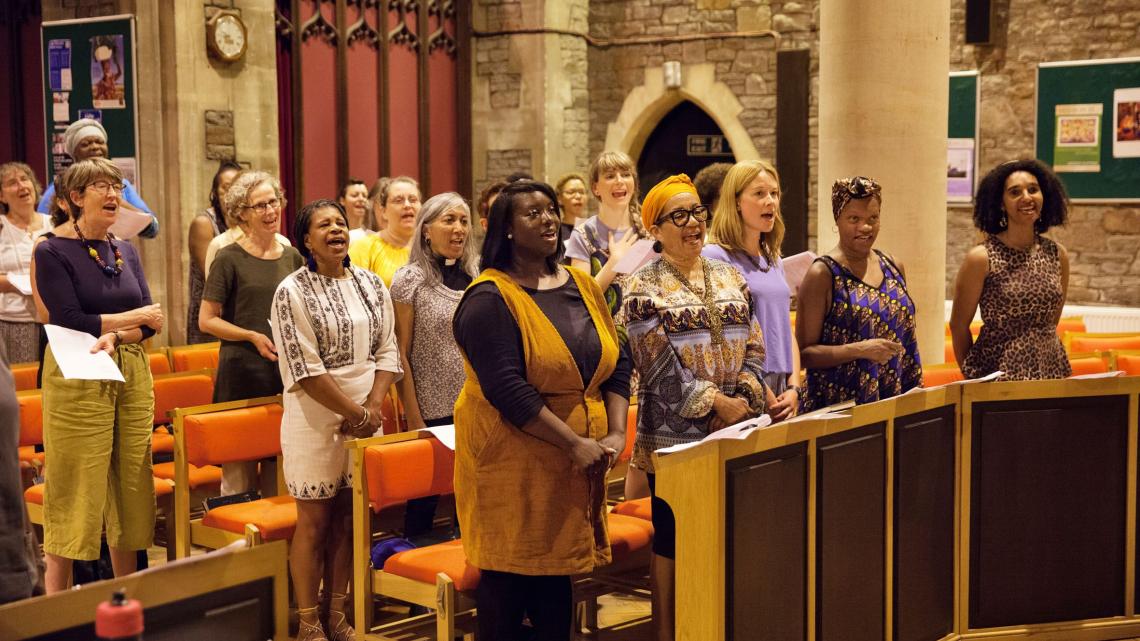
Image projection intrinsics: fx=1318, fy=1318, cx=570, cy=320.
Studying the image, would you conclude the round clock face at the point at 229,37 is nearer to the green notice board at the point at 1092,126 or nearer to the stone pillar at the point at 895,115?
the stone pillar at the point at 895,115

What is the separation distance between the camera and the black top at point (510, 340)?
3.20 meters

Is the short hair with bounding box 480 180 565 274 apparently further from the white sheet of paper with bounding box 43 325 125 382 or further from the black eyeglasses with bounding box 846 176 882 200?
the white sheet of paper with bounding box 43 325 125 382

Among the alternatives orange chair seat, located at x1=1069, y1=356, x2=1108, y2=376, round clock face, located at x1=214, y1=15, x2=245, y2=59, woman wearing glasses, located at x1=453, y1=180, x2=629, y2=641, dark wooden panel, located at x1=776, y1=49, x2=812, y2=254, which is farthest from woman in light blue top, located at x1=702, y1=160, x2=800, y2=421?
dark wooden panel, located at x1=776, y1=49, x2=812, y2=254

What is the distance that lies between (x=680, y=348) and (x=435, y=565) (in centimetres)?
94

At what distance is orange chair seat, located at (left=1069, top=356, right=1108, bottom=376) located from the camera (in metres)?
5.39

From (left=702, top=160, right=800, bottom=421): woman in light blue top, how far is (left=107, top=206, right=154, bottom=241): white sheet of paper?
2.13 metres

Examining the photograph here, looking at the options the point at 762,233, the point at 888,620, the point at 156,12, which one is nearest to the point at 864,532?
the point at 888,620

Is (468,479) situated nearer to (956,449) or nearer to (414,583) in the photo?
(414,583)

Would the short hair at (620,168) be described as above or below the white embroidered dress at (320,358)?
above

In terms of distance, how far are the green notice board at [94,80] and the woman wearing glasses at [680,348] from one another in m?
5.76

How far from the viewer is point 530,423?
320cm

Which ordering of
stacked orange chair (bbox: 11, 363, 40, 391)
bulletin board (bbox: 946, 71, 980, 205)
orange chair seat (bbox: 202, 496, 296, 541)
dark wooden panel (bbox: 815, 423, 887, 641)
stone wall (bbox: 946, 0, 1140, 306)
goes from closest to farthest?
dark wooden panel (bbox: 815, 423, 887, 641) → orange chair seat (bbox: 202, 496, 296, 541) → stacked orange chair (bbox: 11, 363, 40, 391) → stone wall (bbox: 946, 0, 1140, 306) → bulletin board (bbox: 946, 71, 980, 205)

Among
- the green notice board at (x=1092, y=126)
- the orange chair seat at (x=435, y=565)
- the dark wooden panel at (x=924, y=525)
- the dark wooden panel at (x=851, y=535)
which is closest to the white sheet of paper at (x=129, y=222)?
the orange chair seat at (x=435, y=565)

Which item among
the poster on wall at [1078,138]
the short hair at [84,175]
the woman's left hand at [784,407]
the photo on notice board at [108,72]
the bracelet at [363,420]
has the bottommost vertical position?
the bracelet at [363,420]
